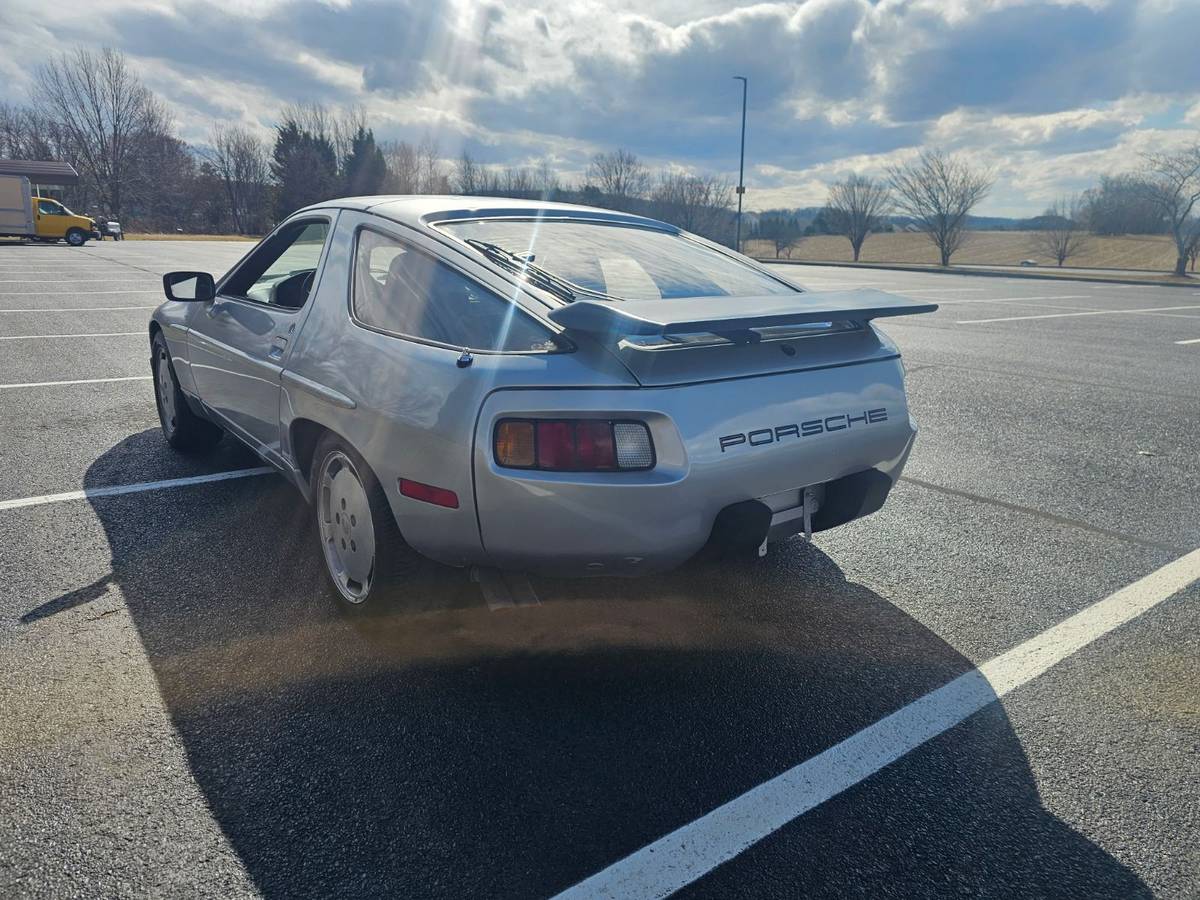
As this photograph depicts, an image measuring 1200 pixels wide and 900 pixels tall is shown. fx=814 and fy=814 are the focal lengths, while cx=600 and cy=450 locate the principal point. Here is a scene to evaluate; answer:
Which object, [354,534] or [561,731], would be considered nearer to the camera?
[561,731]

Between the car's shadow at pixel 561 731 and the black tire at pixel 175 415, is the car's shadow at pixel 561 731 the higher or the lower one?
the lower one

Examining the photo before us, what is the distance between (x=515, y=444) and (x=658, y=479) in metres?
0.42

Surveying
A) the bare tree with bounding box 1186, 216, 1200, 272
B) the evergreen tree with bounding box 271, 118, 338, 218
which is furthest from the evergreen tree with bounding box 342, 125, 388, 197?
the bare tree with bounding box 1186, 216, 1200, 272

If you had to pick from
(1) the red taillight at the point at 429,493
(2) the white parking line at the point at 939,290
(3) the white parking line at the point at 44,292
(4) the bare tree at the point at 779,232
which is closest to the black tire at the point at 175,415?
(1) the red taillight at the point at 429,493

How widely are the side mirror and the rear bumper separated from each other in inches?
99.1

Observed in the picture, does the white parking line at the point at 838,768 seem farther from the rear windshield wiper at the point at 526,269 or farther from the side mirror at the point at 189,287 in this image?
the side mirror at the point at 189,287

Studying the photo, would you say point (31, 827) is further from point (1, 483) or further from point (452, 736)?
point (1, 483)

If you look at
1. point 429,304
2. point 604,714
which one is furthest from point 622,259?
point 604,714

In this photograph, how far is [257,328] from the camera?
11.6 feet

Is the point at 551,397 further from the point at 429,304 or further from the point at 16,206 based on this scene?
the point at 16,206

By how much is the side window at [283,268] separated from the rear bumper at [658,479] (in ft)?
5.71

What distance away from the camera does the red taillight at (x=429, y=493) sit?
2410mm

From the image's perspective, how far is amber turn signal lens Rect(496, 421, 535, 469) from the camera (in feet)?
7.57

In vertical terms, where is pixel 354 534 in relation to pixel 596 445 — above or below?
below
